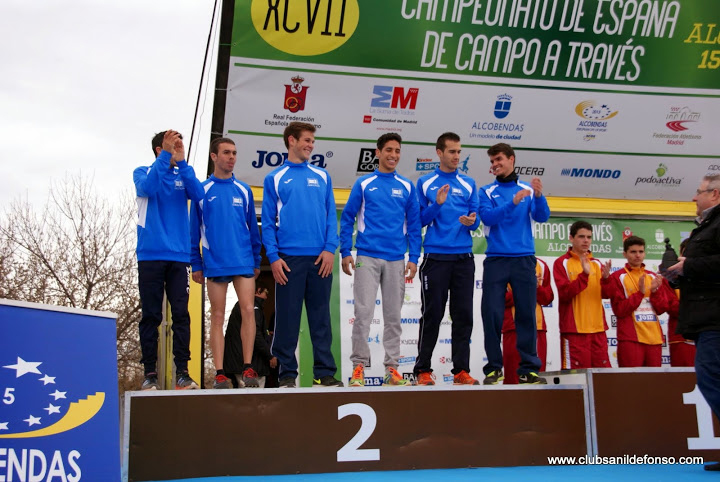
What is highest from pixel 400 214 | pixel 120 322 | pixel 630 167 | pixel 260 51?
pixel 260 51

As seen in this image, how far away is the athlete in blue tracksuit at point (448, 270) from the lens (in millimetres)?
5711

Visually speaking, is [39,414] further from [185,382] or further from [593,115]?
[593,115]

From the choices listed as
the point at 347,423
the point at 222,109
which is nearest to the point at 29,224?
the point at 222,109

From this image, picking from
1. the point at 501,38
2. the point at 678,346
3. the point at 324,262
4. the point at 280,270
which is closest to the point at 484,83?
the point at 501,38

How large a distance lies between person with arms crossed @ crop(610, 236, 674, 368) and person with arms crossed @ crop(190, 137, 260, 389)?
339 cm

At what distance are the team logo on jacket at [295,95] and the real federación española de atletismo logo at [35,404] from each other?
4.73m

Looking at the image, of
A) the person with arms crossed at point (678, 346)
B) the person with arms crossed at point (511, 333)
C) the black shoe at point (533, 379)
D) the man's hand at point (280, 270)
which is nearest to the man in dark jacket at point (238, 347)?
the man's hand at point (280, 270)

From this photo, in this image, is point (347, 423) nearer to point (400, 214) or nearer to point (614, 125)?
point (400, 214)

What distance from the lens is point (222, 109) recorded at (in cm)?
752

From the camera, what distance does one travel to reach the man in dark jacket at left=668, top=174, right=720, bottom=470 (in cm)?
428

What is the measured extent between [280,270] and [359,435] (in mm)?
1311

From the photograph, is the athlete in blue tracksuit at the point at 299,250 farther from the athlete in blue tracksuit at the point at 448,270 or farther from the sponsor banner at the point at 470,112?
the sponsor banner at the point at 470,112

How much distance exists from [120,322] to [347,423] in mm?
15727

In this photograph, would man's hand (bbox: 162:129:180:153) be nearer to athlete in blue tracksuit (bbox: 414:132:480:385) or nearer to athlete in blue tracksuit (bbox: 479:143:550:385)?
athlete in blue tracksuit (bbox: 414:132:480:385)
